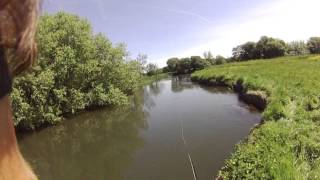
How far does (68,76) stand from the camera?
2998 cm

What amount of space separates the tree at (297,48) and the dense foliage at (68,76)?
73877 millimetres

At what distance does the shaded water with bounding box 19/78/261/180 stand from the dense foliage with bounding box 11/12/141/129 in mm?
1522

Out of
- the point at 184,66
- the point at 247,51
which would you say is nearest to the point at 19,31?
the point at 247,51

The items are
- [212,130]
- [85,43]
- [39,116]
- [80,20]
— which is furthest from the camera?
[80,20]

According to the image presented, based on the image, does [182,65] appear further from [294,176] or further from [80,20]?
[294,176]

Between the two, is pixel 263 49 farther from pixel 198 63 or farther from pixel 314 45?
pixel 314 45

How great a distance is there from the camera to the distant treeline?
93.8 m

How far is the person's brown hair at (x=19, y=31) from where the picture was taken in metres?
0.91

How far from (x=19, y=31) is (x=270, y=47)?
316 feet

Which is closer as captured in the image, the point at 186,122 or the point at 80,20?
the point at 186,122

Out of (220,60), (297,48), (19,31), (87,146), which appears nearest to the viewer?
(19,31)

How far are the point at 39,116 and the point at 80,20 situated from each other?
36.3 ft

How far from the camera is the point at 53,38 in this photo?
28.5 metres

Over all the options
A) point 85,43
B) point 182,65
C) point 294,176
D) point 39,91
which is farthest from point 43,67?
point 182,65
